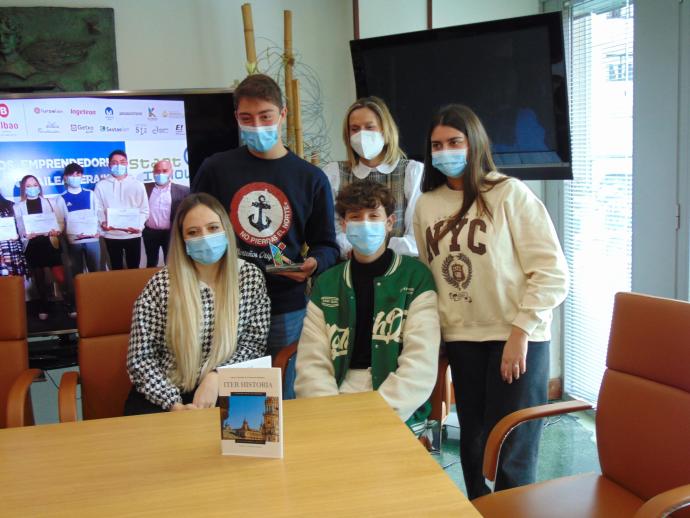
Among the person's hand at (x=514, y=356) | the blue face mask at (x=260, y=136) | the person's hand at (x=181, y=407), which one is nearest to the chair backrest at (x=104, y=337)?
the person's hand at (x=181, y=407)

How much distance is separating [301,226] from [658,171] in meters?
1.55

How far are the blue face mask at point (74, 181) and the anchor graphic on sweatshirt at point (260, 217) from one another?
1187 mm

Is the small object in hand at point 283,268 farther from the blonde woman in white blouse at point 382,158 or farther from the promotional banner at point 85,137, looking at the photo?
the promotional banner at point 85,137

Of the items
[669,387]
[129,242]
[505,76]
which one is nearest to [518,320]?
[669,387]

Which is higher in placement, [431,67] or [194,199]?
[431,67]

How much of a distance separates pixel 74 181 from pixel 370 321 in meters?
1.83

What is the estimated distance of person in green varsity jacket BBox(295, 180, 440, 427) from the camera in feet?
6.78

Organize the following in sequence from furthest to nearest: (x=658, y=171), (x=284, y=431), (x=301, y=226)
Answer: (x=658, y=171) → (x=301, y=226) → (x=284, y=431)

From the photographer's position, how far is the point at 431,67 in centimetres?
309

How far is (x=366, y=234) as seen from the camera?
2.14 metres

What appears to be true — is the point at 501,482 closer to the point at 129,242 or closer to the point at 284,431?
the point at 284,431

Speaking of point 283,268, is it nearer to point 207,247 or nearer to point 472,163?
point 207,247

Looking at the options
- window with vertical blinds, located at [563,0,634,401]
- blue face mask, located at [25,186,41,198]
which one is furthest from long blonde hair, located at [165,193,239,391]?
window with vertical blinds, located at [563,0,634,401]

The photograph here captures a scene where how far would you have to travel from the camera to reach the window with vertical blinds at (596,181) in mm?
3115
